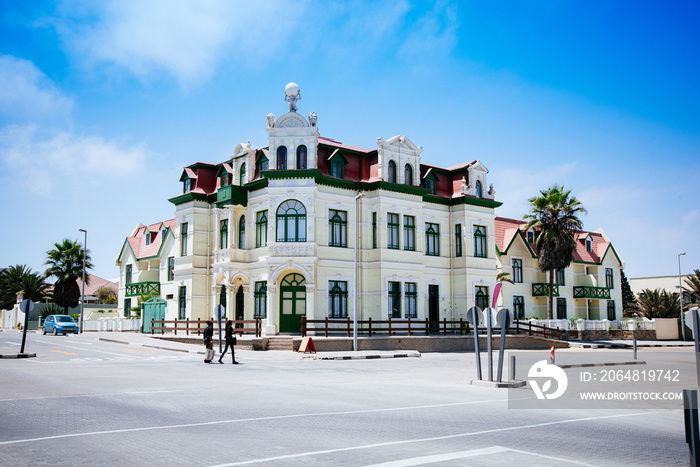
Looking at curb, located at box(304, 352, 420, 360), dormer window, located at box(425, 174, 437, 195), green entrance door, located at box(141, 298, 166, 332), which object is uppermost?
dormer window, located at box(425, 174, 437, 195)

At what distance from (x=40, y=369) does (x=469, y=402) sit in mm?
14381

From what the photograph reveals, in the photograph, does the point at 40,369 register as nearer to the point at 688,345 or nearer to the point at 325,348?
the point at 325,348

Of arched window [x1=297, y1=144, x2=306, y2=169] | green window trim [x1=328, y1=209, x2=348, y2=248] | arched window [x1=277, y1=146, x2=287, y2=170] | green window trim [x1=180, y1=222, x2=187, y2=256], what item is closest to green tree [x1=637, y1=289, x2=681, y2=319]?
green window trim [x1=328, y1=209, x2=348, y2=248]

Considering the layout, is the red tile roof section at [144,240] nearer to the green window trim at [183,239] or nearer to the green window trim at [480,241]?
the green window trim at [183,239]

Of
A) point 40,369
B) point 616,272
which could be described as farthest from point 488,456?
point 616,272

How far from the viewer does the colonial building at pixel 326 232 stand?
111 ft

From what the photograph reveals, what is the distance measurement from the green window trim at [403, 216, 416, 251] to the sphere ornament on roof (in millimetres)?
9569

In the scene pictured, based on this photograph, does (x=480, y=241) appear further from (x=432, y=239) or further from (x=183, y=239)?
(x=183, y=239)

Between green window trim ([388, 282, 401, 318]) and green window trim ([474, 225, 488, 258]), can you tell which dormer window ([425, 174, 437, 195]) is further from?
green window trim ([388, 282, 401, 318])

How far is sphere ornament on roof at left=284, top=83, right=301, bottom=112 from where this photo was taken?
3556 centimetres

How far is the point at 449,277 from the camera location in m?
40.3

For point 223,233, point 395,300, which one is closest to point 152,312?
point 223,233

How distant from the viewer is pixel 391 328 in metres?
32.7

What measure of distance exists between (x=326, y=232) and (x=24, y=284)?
148ft
